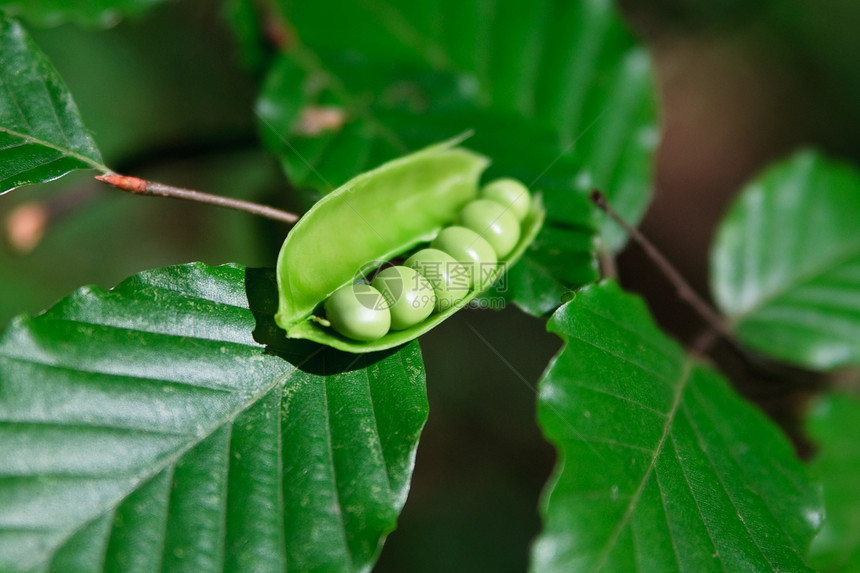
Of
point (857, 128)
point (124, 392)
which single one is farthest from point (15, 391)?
point (857, 128)

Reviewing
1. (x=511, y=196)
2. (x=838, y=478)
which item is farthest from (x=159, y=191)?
(x=838, y=478)

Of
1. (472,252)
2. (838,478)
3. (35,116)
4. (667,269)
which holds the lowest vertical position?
(838,478)

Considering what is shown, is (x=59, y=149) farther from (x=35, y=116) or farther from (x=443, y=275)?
(x=443, y=275)

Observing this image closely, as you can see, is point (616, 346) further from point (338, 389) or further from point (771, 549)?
point (338, 389)

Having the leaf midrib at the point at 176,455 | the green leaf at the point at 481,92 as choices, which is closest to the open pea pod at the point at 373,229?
the leaf midrib at the point at 176,455

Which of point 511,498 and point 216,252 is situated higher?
point 216,252

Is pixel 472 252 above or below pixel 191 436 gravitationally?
above
